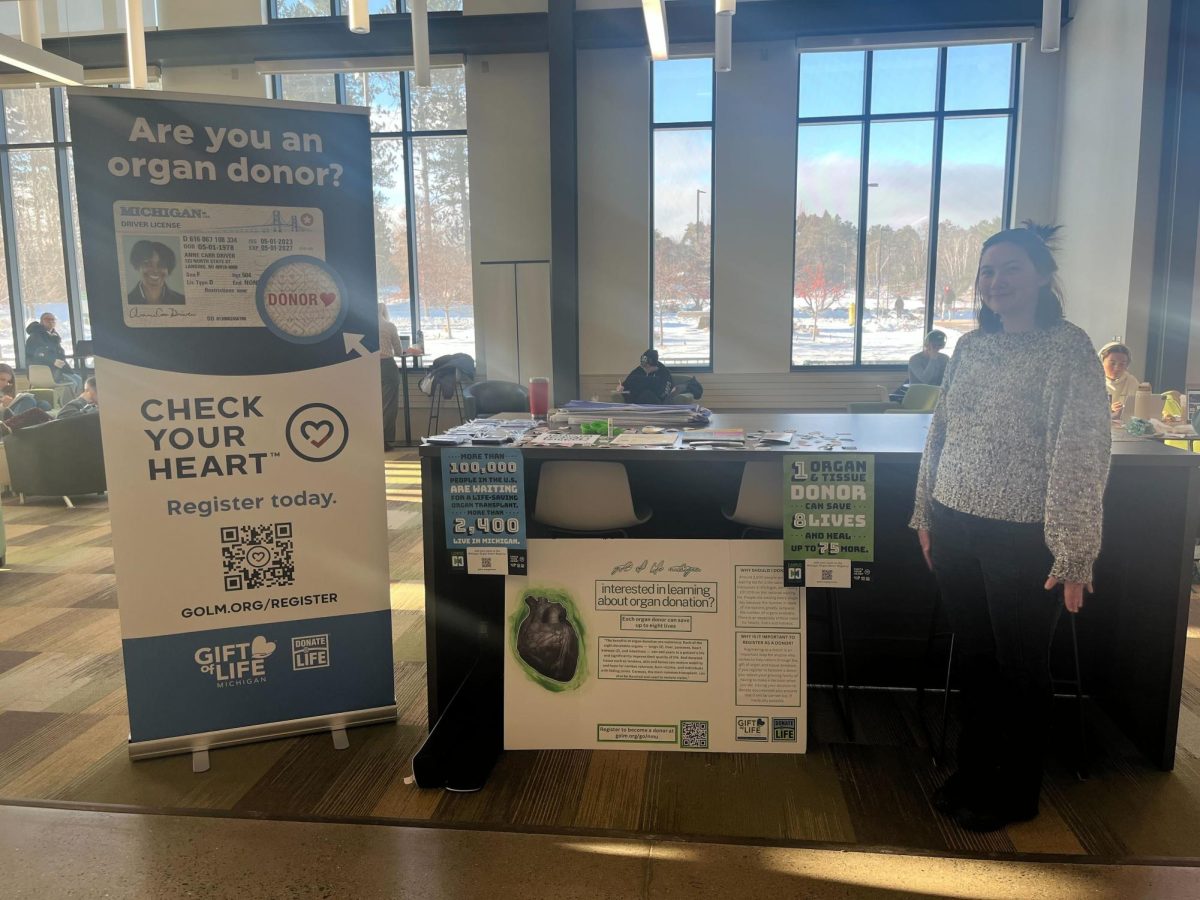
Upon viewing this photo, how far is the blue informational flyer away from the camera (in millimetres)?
2654

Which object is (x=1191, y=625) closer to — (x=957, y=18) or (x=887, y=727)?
(x=887, y=727)

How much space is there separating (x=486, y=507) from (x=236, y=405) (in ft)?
2.75

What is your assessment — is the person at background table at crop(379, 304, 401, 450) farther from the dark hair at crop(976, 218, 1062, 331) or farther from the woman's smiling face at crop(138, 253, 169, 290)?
the dark hair at crop(976, 218, 1062, 331)

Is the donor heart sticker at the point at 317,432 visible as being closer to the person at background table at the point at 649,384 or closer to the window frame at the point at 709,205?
the person at background table at the point at 649,384

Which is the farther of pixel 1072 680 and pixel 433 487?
pixel 1072 680

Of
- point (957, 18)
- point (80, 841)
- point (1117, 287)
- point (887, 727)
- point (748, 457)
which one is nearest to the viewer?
point (80, 841)

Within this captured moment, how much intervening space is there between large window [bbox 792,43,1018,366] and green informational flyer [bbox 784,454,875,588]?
24.8 ft

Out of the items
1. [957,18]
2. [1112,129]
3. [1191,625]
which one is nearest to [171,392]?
[1191,625]

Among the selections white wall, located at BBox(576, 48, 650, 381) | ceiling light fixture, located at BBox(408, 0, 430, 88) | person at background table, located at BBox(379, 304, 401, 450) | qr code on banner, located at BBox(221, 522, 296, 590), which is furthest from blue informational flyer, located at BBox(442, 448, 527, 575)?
white wall, located at BBox(576, 48, 650, 381)

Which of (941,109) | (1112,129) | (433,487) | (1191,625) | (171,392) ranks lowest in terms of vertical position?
(1191,625)

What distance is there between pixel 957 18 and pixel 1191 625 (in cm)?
714

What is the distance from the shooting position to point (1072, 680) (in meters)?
2.94

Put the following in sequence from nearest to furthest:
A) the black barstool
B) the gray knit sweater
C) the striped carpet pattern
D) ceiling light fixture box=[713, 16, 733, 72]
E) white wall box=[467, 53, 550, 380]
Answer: the gray knit sweater, the striped carpet pattern, the black barstool, ceiling light fixture box=[713, 16, 733, 72], white wall box=[467, 53, 550, 380]

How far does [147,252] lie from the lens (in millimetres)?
2441
